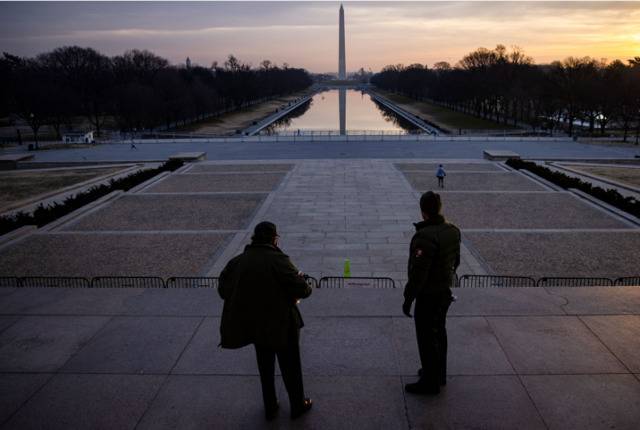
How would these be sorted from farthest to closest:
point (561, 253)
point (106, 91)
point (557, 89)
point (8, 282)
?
point (106, 91)
point (557, 89)
point (561, 253)
point (8, 282)

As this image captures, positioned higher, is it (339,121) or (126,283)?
(339,121)

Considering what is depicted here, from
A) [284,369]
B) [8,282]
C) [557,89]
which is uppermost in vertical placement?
[557,89]

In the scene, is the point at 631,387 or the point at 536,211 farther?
the point at 536,211

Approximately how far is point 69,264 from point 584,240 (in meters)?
15.5

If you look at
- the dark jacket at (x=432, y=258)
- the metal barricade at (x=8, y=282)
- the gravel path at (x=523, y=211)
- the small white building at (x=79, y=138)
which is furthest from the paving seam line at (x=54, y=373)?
the small white building at (x=79, y=138)

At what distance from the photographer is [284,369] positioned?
16.6 ft

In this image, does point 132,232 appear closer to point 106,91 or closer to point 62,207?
point 62,207

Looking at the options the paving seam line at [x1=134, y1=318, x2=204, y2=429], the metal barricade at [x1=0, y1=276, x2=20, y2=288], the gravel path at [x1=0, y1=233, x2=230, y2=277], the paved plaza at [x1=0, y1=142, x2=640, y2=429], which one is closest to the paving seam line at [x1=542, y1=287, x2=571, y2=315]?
the paved plaza at [x1=0, y1=142, x2=640, y2=429]

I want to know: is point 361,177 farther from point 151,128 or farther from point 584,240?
point 151,128

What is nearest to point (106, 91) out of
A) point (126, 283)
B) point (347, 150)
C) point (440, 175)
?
point (347, 150)

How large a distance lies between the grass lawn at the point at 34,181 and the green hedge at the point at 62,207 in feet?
11.1

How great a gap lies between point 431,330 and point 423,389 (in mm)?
652

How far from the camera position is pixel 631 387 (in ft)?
18.4

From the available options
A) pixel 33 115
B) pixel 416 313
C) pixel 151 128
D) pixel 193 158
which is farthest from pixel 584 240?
pixel 151 128
